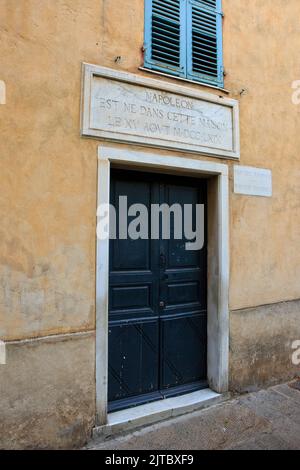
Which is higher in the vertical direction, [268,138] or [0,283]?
[268,138]

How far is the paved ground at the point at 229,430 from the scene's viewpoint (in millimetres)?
2699

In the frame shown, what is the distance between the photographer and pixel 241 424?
3020 millimetres

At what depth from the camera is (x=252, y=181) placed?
372 cm

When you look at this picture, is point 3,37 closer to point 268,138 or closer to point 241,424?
point 268,138

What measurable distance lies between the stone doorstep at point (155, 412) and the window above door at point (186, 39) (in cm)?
324

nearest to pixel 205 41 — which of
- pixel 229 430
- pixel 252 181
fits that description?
pixel 252 181

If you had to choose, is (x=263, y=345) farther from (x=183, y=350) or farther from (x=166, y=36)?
(x=166, y=36)

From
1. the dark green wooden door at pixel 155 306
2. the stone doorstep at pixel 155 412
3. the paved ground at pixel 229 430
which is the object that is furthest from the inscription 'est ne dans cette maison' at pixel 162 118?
the paved ground at pixel 229 430

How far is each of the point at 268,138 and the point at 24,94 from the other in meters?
2.73

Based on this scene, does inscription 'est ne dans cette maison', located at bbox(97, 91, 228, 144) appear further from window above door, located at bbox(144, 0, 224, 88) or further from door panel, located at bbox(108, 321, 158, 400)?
door panel, located at bbox(108, 321, 158, 400)

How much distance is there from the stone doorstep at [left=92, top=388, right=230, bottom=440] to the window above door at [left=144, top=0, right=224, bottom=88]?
3244mm

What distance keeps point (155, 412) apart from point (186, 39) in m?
3.69
